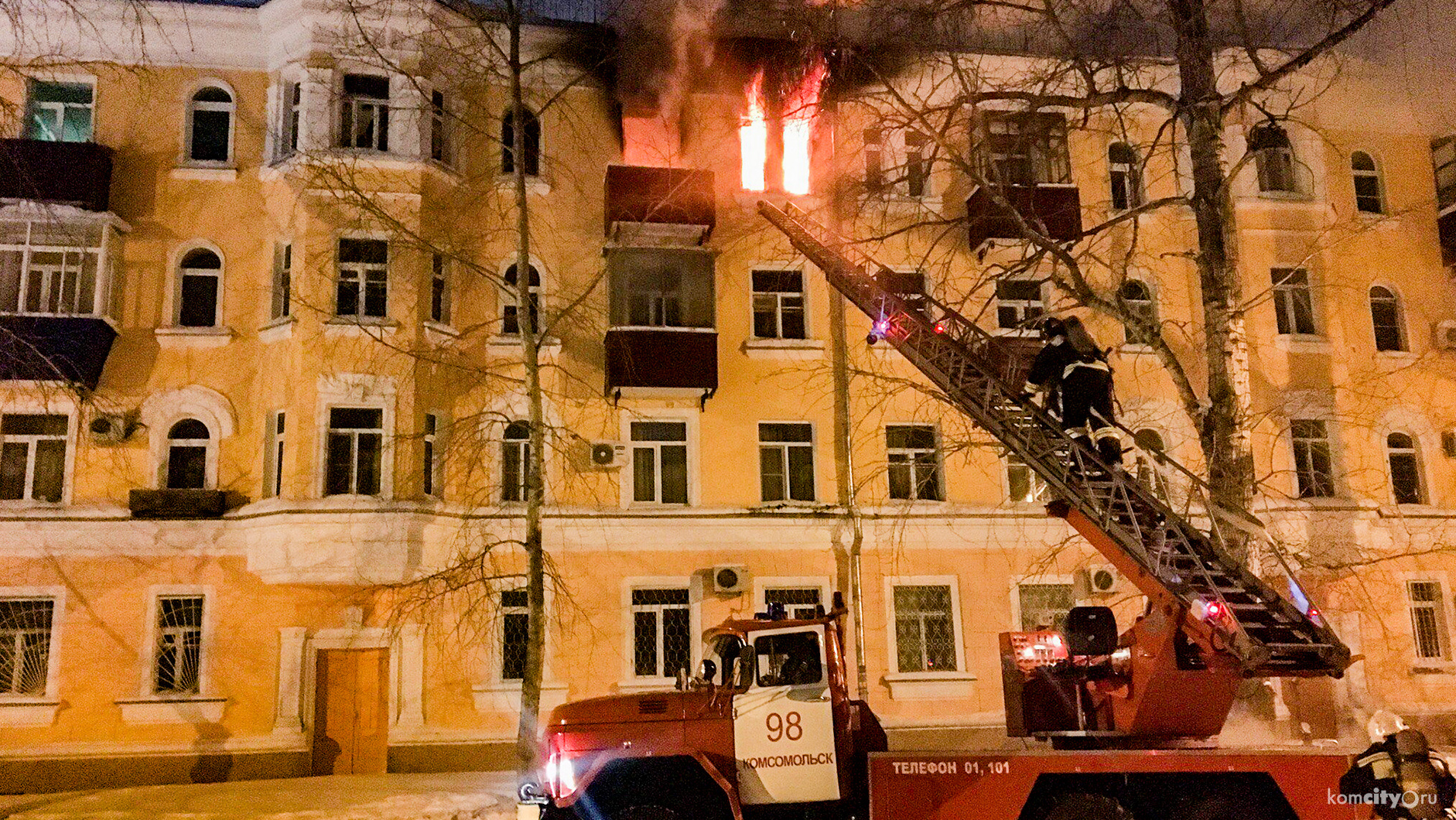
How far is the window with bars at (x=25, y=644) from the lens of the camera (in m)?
15.7

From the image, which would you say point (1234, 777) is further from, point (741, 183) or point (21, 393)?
→ point (21, 393)

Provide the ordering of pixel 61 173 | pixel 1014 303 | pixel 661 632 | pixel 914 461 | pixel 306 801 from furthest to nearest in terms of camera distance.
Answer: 1. pixel 1014 303
2. pixel 914 461
3. pixel 661 632
4. pixel 61 173
5. pixel 306 801

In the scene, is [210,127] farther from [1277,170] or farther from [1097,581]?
[1277,170]

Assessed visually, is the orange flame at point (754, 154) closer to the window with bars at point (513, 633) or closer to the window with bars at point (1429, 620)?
the window with bars at point (513, 633)

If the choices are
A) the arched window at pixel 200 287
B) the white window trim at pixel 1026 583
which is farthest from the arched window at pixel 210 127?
the white window trim at pixel 1026 583

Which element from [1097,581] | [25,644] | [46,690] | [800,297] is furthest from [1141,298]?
[25,644]

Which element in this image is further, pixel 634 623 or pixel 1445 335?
pixel 1445 335

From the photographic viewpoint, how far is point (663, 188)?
17.5 m

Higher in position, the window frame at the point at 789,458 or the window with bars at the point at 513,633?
the window frame at the point at 789,458

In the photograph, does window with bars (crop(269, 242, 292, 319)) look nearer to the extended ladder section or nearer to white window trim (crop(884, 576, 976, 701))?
the extended ladder section

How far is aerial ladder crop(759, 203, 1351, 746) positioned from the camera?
25.4ft

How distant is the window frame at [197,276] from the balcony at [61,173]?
138 centimetres

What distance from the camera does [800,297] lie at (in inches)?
733

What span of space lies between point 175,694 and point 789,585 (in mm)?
9819
